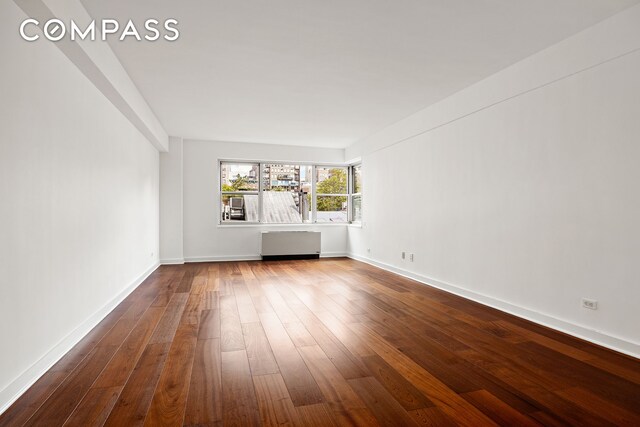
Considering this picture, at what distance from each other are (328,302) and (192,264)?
12.7ft

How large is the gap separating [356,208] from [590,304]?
5.56 m

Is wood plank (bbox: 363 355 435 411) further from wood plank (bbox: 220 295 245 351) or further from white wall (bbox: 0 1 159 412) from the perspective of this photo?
white wall (bbox: 0 1 159 412)

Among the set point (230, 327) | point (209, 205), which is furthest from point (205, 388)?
point (209, 205)

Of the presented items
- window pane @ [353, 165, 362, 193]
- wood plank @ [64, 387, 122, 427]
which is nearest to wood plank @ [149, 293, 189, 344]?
wood plank @ [64, 387, 122, 427]

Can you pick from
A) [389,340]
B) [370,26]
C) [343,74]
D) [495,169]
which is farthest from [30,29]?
[495,169]

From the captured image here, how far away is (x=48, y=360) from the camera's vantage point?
2.33 meters

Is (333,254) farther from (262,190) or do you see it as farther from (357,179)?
(262,190)

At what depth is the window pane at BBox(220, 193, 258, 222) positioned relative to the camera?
763cm

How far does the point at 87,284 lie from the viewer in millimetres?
3129

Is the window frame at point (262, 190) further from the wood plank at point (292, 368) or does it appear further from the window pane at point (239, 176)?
the wood plank at point (292, 368)

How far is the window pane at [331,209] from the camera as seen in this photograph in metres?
8.27

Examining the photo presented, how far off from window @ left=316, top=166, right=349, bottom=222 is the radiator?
663mm

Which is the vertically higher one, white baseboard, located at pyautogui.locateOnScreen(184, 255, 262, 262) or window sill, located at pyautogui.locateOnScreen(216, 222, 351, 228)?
window sill, located at pyautogui.locateOnScreen(216, 222, 351, 228)

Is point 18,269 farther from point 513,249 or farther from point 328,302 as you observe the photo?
point 513,249
